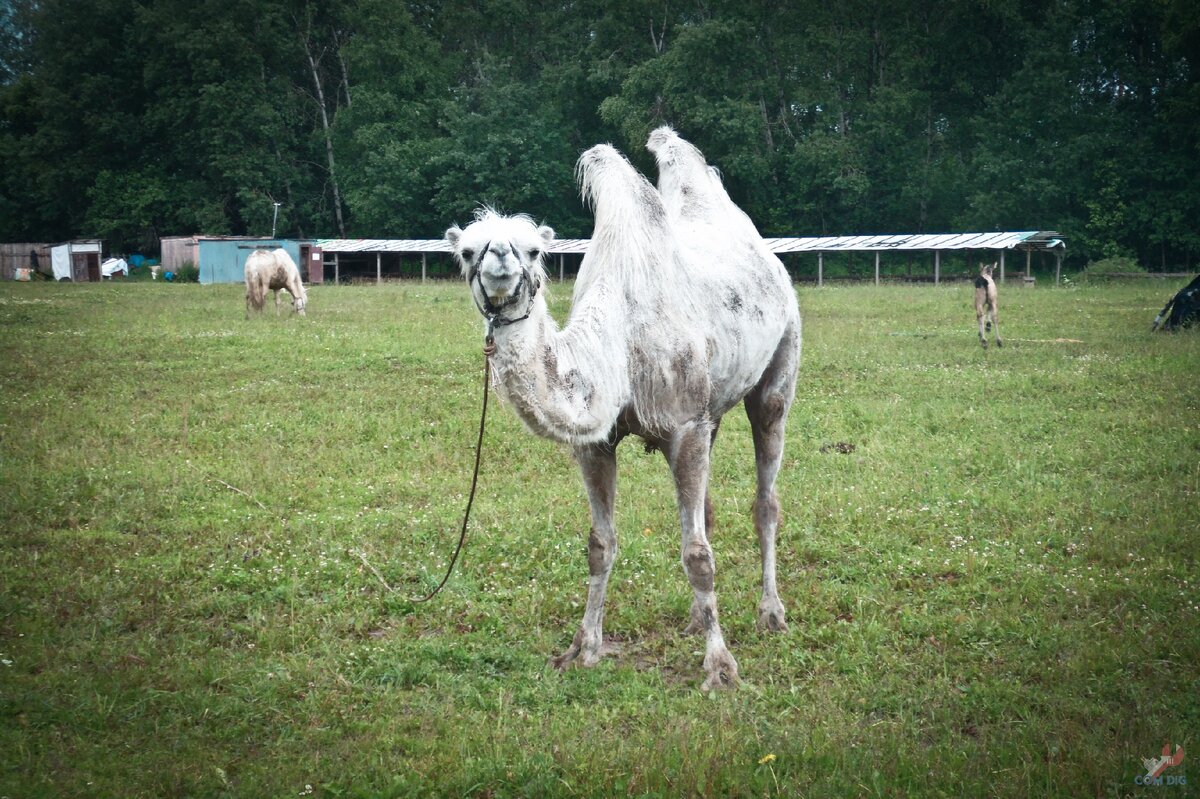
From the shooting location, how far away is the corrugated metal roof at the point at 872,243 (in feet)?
147

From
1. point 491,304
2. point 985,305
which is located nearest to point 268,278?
point 985,305

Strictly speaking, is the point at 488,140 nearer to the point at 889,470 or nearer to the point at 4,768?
the point at 889,470

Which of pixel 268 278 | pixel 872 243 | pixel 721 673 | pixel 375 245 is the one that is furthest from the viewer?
pixel 375 245

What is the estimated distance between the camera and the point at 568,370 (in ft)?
15.9

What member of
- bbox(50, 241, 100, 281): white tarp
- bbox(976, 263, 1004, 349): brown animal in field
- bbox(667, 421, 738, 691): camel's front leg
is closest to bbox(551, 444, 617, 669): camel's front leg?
bbox(667, 421, 738, 691): camel's front leg

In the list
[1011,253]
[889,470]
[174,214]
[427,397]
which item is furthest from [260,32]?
[889,470]

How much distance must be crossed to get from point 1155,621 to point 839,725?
2296 millimetres

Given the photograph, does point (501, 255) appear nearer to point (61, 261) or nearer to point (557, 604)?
point (557, 604)

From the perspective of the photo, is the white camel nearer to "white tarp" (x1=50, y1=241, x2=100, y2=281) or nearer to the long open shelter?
the long open shelter

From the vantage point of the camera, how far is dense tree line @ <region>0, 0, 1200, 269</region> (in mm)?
49219

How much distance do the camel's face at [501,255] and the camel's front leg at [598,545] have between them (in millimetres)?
1058

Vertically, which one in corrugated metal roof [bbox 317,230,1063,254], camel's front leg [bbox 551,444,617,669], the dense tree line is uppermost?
the dense tree line

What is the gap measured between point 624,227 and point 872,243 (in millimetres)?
45391

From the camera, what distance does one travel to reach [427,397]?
41.9ft
